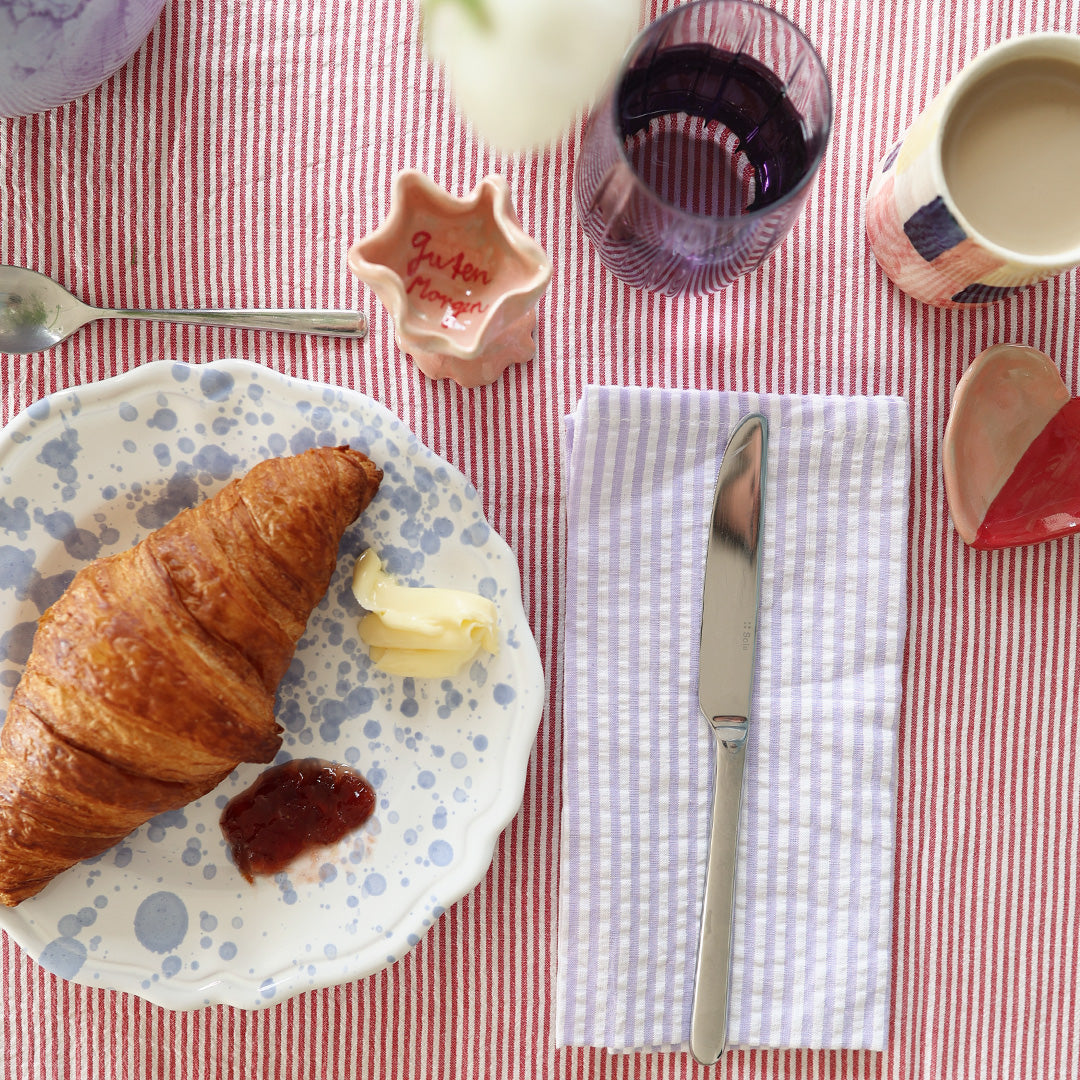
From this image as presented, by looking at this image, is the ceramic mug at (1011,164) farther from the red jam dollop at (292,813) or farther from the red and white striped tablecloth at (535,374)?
the red jam dollop at (292,813)

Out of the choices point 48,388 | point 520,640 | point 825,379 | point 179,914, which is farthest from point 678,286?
point 179,914

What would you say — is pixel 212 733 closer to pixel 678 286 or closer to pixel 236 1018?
pixel 236 1018

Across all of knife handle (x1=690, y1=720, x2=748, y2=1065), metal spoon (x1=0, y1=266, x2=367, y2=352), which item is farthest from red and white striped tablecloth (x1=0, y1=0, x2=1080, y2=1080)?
knife handle (x1=690, y1=720, x2=748, y2=1065)

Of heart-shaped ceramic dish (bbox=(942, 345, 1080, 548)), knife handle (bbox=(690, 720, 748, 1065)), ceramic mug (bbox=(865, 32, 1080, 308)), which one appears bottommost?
knife handle (bbox=(690, 720, 748, 1065))

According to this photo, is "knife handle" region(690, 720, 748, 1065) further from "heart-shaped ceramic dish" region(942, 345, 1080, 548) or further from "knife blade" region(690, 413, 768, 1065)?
"heart-shaped ceramic dish" region(942, 345, 1080, 548)

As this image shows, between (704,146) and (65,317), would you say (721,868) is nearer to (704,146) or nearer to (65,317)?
(704,146)

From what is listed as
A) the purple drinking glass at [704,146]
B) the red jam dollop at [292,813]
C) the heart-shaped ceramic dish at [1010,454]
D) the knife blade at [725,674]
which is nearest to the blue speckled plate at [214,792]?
the red jam dollop at [292,813]

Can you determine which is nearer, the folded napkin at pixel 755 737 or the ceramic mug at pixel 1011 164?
the ceramic mug at pixel 1011 164
